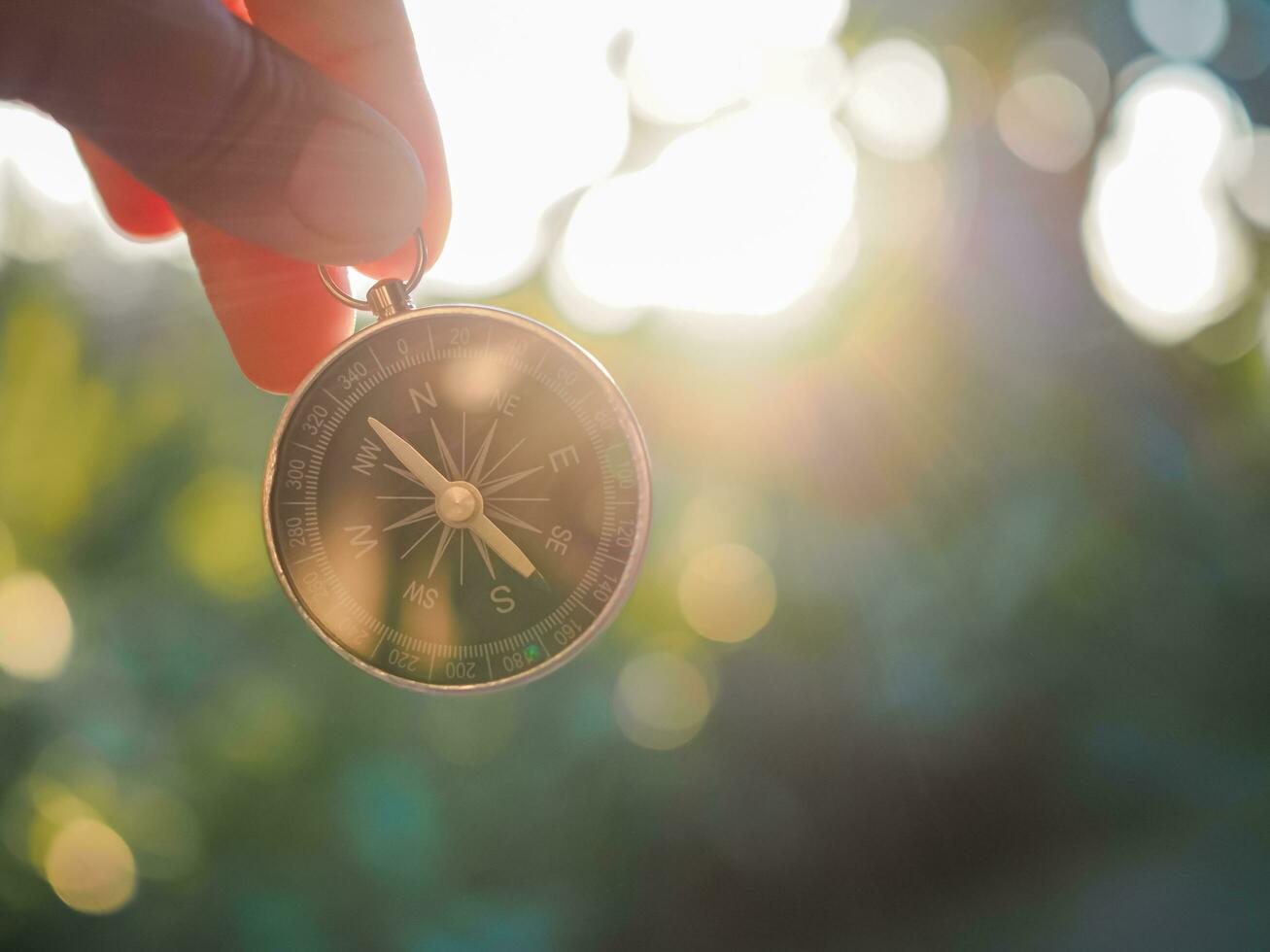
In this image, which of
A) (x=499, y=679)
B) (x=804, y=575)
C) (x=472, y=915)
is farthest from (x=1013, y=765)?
(x=499, y=679)

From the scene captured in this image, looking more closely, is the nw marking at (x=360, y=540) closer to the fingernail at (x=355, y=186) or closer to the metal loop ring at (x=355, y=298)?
the metal loop ring at (x=355, y=298)

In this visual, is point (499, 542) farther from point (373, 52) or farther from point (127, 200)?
point (127, 200)

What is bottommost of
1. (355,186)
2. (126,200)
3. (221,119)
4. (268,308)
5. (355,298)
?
(221,119)

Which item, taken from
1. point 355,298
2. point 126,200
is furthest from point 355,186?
point 126,200

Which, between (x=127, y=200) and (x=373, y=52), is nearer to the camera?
(x=373, y=52)

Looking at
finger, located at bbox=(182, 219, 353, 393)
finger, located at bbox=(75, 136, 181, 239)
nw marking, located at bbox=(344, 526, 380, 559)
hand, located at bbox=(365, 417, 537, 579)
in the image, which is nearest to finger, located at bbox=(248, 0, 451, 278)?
finger, located at bbox=(182, 219, 353, 393)

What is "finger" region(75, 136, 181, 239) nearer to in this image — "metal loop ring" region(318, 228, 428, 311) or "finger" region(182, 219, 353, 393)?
"finger" region(182, 219, 353, 393)
